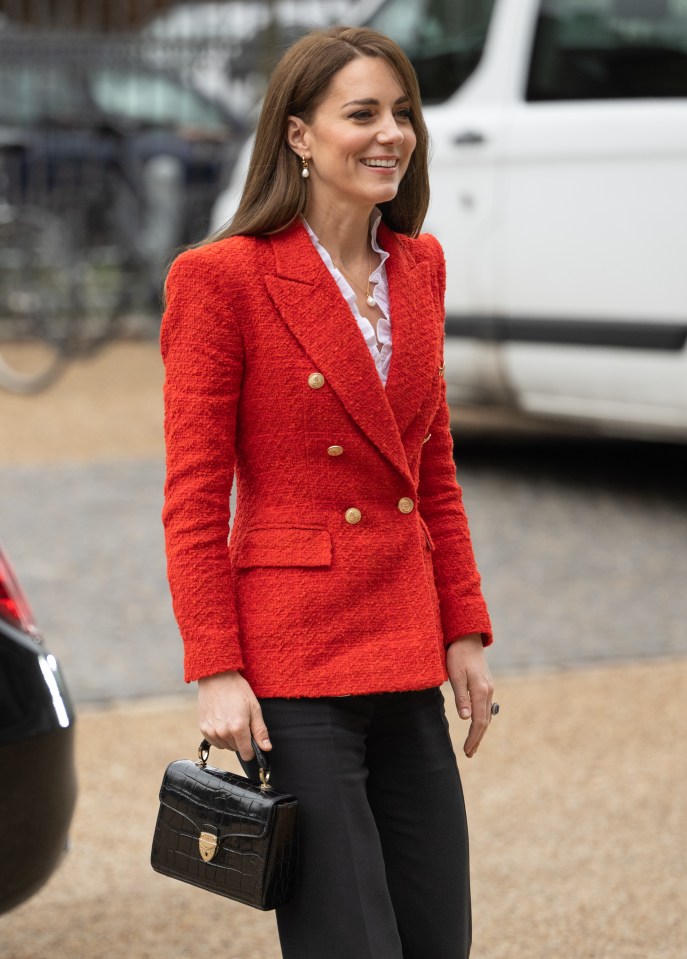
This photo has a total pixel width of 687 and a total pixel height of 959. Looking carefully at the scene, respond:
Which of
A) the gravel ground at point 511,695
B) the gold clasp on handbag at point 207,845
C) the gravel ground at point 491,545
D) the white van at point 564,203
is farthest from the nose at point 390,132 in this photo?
the white van at point 564,203

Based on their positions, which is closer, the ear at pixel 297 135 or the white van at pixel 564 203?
the ear at pixel 297 135

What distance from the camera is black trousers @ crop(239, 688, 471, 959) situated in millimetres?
2223

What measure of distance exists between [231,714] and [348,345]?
1.70ft

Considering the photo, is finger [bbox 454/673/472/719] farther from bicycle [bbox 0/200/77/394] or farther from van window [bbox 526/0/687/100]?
bicycle [bbox 0/200/77/394]

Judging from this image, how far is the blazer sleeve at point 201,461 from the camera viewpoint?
2.23 m

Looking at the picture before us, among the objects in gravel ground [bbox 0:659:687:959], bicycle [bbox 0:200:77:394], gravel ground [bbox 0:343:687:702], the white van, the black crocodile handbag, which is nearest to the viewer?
the black crocodile handbag

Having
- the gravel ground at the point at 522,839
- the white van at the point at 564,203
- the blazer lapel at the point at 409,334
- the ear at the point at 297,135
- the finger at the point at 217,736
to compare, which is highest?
the ear at the point at 297,135

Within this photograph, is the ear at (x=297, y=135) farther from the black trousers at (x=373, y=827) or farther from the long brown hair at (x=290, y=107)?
the black trousers at (x=373, y=827)

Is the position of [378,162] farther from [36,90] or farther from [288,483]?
[36,90]

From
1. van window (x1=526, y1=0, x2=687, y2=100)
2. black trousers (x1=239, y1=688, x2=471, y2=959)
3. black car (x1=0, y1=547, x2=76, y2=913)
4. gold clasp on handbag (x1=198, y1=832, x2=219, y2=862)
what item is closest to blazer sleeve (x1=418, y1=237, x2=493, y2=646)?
black trousers (x1=239, y1=688, x2=471, y2=959)

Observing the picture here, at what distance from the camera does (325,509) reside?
2295 mm

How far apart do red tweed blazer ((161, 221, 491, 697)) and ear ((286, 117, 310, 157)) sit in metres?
0.11

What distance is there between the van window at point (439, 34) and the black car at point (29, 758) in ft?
15.0

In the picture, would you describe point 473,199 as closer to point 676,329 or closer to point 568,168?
point 568,168
